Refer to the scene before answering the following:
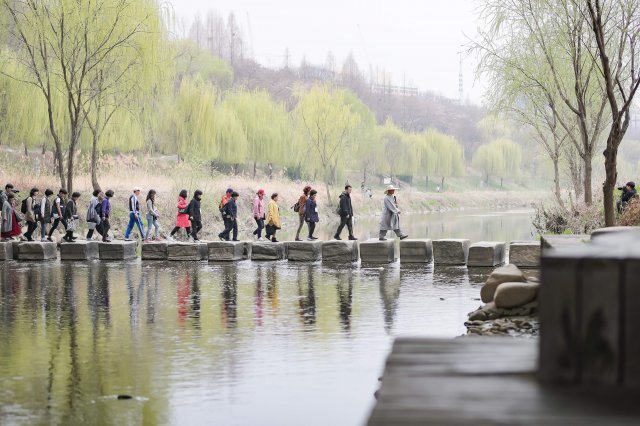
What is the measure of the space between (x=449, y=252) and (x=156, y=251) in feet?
24.5

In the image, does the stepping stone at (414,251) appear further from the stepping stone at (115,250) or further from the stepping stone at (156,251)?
the stepping stone at (115,250)

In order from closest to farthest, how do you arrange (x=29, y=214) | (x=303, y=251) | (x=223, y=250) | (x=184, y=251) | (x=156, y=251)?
(x=303, y=251), (x=223, y=250), (x=184, y=251), (x=156, y=251), (x=29, y=214)

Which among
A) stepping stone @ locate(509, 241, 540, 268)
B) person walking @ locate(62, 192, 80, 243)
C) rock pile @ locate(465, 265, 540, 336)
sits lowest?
rock pile @ locate(465, 265, 540, 336)

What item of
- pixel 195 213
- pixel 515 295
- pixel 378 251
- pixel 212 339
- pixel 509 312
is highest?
pixel 195 213

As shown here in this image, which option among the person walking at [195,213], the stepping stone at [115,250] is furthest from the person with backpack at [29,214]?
the person walking at [195,213]

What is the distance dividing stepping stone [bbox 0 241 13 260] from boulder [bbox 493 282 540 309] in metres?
16.8

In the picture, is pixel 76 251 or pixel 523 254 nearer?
pixel 523 254

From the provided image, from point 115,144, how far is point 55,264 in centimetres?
2339

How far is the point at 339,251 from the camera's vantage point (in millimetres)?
22297

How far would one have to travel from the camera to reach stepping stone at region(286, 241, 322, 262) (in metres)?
22.5

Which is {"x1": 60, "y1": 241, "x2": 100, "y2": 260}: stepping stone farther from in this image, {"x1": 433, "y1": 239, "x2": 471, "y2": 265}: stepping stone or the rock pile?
the rock pile

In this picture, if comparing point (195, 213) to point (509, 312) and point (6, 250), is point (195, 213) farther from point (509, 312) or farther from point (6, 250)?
point (509, 312)

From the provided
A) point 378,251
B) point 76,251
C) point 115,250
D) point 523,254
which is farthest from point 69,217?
point 523,254

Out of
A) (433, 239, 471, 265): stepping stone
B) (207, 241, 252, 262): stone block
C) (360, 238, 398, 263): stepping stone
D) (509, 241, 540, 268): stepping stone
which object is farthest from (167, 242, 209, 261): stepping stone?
(509, 241, 540, 268): stepping stone
